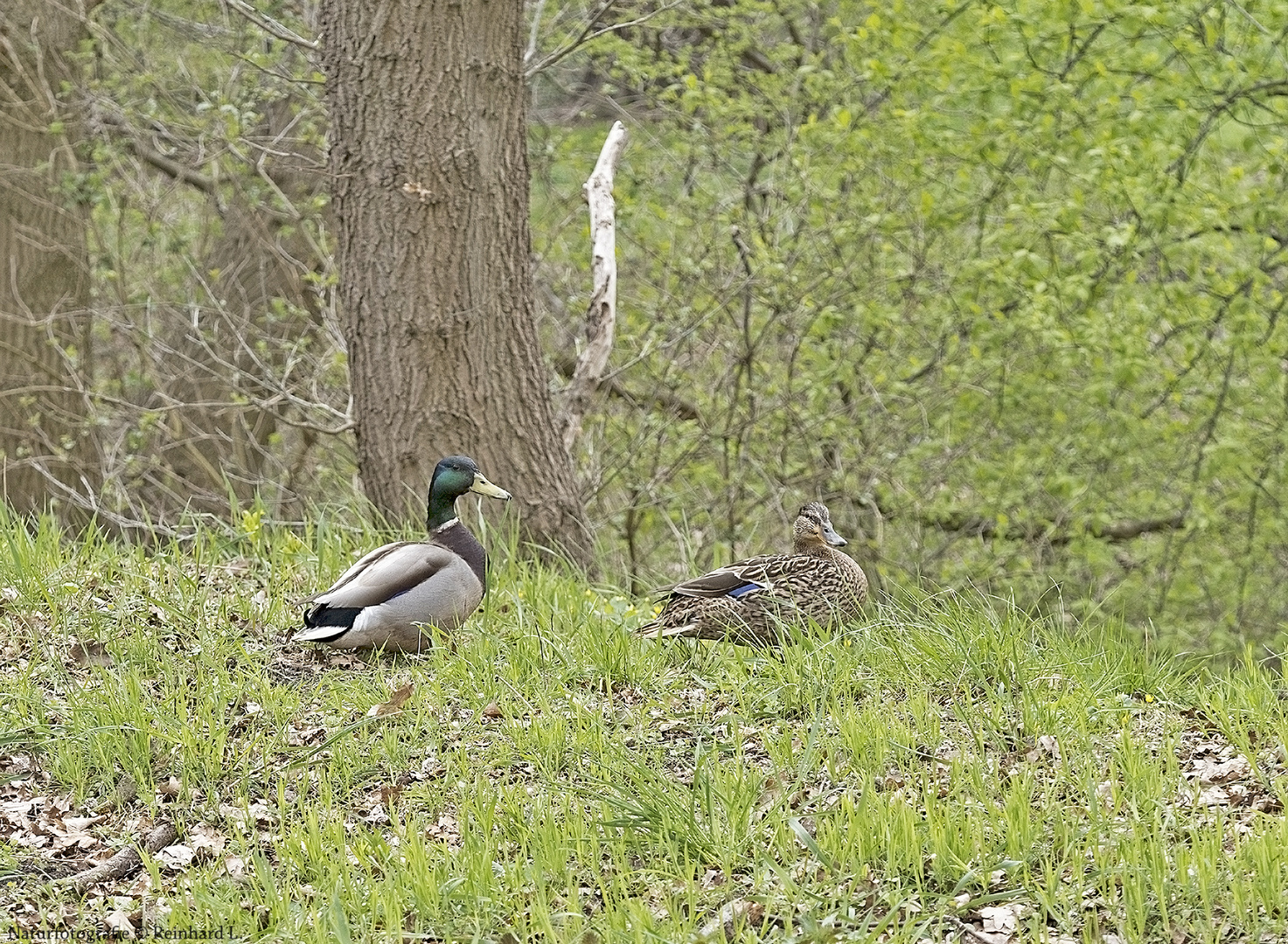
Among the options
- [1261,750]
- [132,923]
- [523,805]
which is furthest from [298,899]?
[1261,750]

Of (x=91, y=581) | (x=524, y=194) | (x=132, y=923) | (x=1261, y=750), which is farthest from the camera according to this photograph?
(x=524, y=194)

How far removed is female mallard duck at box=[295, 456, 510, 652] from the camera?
564cm

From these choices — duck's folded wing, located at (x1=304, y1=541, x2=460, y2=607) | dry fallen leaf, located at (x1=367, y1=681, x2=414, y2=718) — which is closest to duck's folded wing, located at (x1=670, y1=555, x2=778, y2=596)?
duck's folded wing, located at (x1=304, y1=541, x2=460, y2=607)

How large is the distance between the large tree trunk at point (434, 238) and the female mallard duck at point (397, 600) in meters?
1.47

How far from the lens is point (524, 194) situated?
24.9 feet

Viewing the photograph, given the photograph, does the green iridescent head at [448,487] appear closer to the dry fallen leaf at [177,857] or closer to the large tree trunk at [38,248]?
the dry fallen leaf at [177,857]

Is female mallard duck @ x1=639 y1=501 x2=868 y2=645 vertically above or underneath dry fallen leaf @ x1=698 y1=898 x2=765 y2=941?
above

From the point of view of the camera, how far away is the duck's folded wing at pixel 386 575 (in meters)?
5.67

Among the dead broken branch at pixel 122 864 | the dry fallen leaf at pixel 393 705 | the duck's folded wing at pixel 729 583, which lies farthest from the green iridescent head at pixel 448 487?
the dead broken branch at pixel 122 864

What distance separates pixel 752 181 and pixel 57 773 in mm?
8587

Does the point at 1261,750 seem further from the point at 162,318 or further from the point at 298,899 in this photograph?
the point at 162,318

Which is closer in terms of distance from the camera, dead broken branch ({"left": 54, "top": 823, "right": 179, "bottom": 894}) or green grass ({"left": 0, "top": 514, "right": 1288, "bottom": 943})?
green grass ({"left": 0, "top": 514, "right": 1288, "bottom": 943})

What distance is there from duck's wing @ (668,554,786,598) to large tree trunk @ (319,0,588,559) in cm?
160

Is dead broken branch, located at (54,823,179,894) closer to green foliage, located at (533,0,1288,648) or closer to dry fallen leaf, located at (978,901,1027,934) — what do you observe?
dry fallen leaf, located at (978,901,1027,934)
